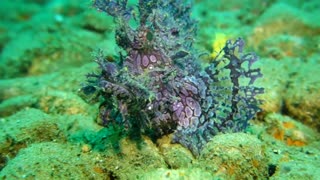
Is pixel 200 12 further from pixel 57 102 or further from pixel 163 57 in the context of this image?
pixel 163 57

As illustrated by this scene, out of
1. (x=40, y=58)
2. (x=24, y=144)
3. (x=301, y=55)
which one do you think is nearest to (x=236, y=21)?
(x=301, y=55)

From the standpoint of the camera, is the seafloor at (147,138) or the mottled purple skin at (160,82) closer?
the mottled purple skin at (160,82)

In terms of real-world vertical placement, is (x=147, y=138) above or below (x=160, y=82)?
below

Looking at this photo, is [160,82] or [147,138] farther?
[147,138]

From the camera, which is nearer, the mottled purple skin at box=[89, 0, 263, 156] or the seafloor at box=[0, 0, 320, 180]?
the mottled purple skin at box=[89, 0, 263, 156]
